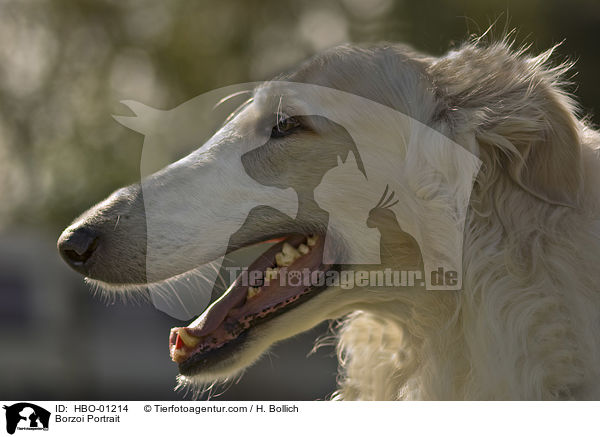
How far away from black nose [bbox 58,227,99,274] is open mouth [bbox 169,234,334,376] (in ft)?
1.51

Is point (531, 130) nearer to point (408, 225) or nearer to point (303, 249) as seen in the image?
point (408, 225)

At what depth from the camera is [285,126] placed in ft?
9.50

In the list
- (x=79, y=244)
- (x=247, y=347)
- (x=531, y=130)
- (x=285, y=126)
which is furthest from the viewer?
(x=285, y=126)

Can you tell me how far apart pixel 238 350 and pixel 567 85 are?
5.52ft

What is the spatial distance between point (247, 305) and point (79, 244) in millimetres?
690

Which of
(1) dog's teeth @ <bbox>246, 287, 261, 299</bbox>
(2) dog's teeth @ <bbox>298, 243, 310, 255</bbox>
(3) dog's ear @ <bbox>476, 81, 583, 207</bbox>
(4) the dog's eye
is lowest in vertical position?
(1) dog's teeth @ <bbox>246, 287, 261, 299</bbox>

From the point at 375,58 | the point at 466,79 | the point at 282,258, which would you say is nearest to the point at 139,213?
the point at 282,258

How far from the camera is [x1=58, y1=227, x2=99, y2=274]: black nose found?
2.68 metres

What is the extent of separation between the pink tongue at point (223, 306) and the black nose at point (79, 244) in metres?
0.49

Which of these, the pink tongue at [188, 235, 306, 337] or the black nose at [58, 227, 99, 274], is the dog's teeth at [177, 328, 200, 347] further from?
the black nose at [58, 227, 99, 274]
